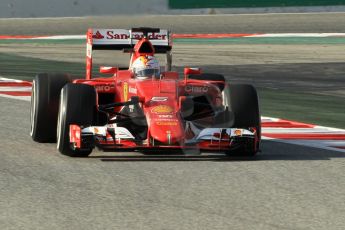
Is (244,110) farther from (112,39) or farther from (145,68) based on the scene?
(112,39)

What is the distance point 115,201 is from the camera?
8.35m

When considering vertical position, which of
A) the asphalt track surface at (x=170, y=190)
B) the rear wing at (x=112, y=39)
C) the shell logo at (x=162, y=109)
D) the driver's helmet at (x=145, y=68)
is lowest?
the asphalt track surface at (x=170, y=190)

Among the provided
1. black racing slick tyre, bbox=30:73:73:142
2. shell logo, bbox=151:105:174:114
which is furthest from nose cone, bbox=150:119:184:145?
black racing slick tyre, bbox=30:73:73:142

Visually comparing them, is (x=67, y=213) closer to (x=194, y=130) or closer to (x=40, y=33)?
(x=194, y=130)

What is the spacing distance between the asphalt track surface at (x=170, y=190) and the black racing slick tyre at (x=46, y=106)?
6.7 inches

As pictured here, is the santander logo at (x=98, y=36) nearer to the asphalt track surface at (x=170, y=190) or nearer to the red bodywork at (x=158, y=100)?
the red bodywork at (x=158, y=100)

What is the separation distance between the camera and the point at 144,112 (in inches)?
414

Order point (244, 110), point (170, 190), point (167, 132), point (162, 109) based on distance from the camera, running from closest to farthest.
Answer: point (170, 190) → point (167, 132) → point (162, 109) → point (244, 110)

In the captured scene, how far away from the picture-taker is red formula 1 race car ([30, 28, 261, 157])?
404 inches

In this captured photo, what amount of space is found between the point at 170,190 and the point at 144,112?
1.75 m

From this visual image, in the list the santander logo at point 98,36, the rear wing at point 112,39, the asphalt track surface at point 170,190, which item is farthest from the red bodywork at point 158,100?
the santander logo at point 98,36

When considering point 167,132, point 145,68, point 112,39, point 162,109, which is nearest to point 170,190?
point 167,132

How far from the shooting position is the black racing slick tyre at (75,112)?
10430 millimetres

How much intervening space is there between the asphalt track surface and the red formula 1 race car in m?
0.19
